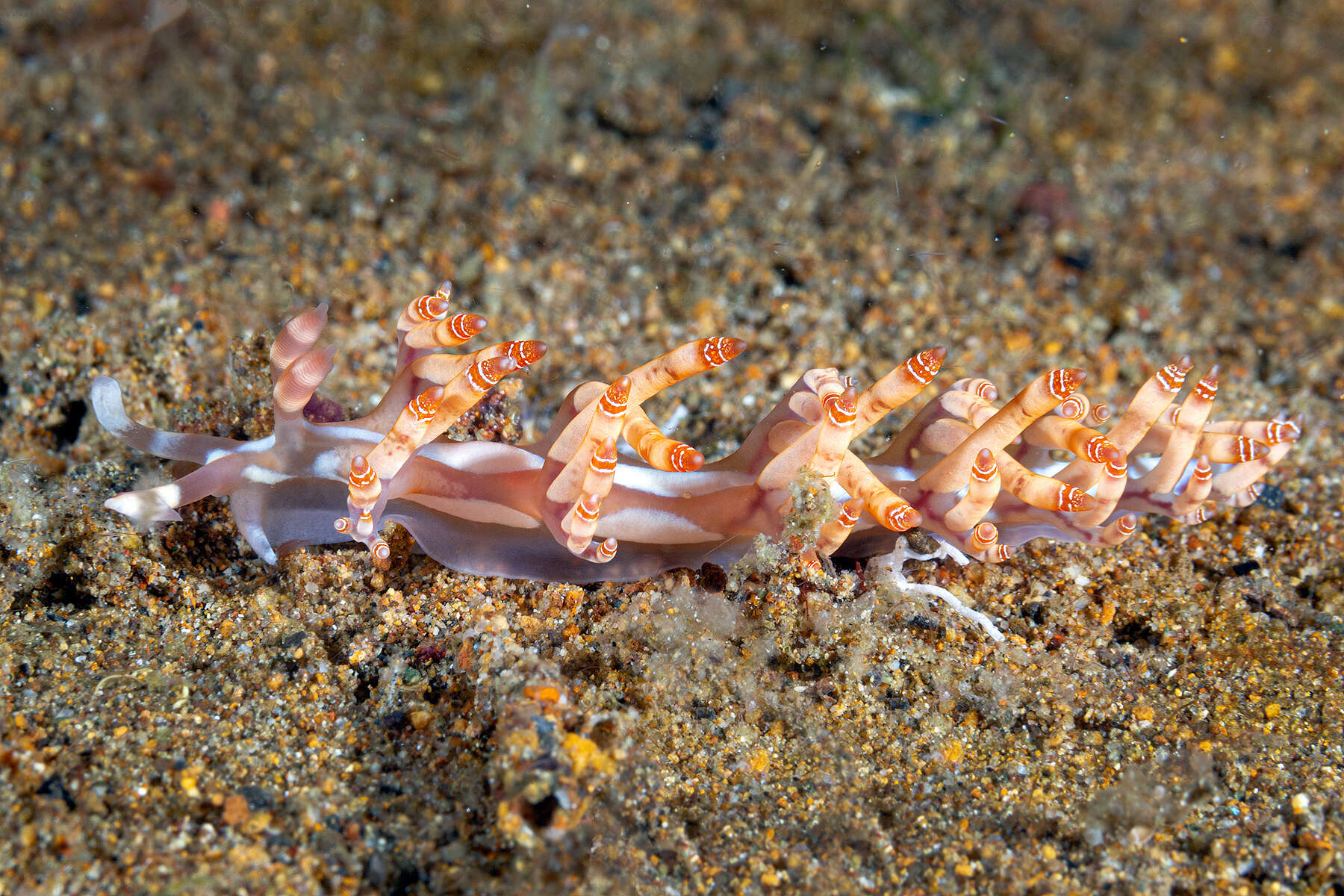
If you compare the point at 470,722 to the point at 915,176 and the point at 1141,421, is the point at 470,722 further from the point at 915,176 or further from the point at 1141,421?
the point at 915,176

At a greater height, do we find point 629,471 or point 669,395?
point 629,471

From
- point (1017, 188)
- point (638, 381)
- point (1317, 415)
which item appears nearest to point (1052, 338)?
point (1017, 188)

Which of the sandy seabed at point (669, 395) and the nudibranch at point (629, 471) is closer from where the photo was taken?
the sandy seabed at point (669, 395)

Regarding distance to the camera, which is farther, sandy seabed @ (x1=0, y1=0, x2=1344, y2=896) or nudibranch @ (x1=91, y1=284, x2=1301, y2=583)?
nudibranch @ (x1=91, y1=284, x2=1301, y2=583)

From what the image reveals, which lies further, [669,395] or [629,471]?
[669,395]
